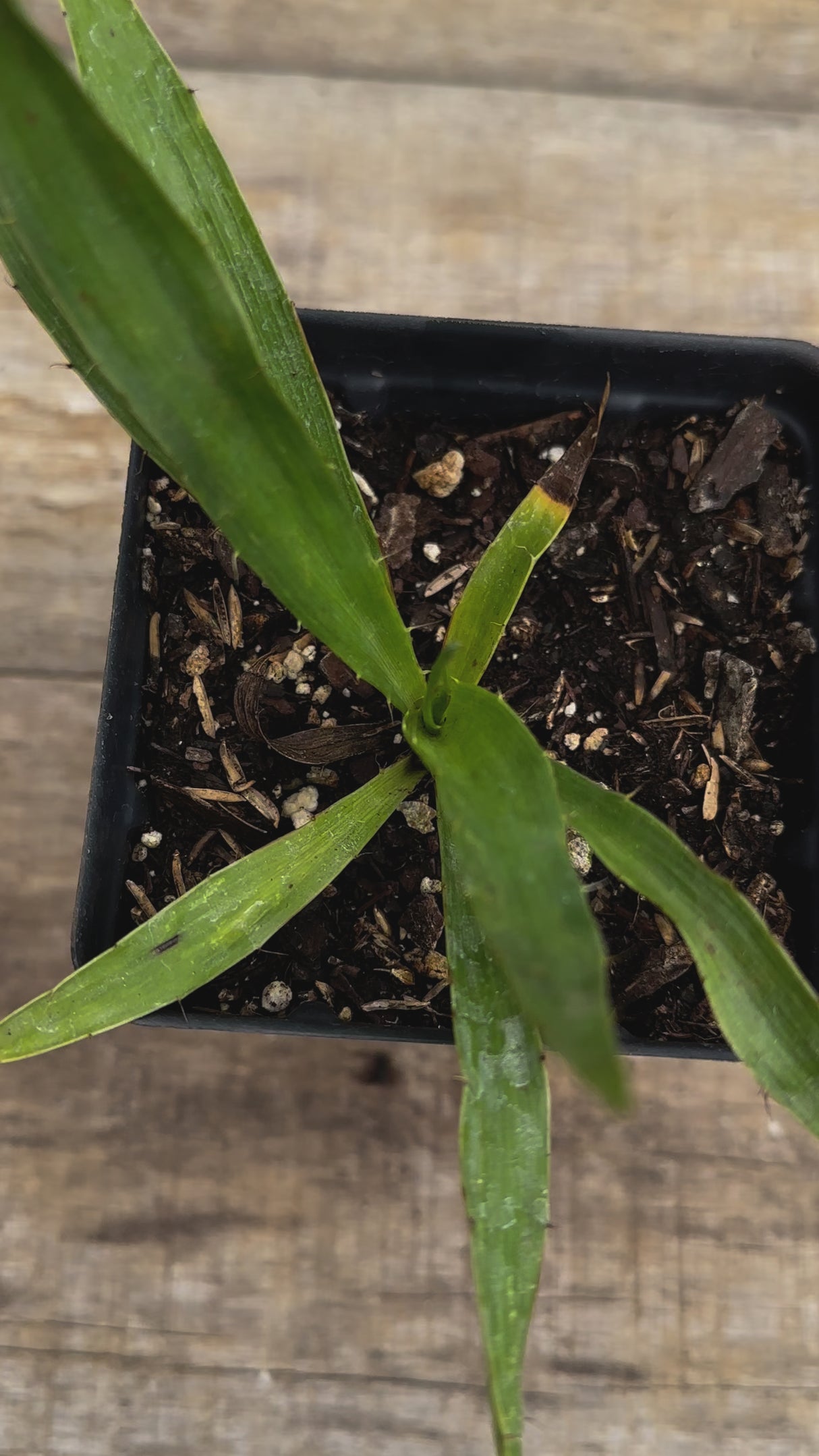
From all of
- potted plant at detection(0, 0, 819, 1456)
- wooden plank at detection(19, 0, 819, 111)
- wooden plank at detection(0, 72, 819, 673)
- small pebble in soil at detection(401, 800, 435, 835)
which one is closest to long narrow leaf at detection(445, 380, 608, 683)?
potted plant at detection(0, 0, 819, 1456)

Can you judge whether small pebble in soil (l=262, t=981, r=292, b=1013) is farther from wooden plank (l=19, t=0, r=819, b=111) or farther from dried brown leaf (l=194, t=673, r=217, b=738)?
wooden plank (l=19, t=0, r=819, b=111)

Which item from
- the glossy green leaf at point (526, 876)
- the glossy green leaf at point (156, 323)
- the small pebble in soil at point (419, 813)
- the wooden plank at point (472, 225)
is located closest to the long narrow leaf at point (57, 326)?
the glossy green leaf at point (156, 323)

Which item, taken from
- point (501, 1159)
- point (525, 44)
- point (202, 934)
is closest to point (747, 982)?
point (501, 1159)

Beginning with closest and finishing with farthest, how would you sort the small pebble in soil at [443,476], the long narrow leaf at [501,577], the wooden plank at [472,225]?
the long narrow leaf at [501,577] < the small pebble in soil at [443,476] < the wooden plank at [472,225]

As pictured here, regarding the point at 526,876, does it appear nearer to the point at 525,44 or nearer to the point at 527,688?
the point at 527,688

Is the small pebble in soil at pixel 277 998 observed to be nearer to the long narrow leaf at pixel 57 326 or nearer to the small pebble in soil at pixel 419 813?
the small pebble in soil at pixel 419 813

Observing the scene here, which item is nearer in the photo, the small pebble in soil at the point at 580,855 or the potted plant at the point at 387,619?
the potted plant at the point at 387,619
